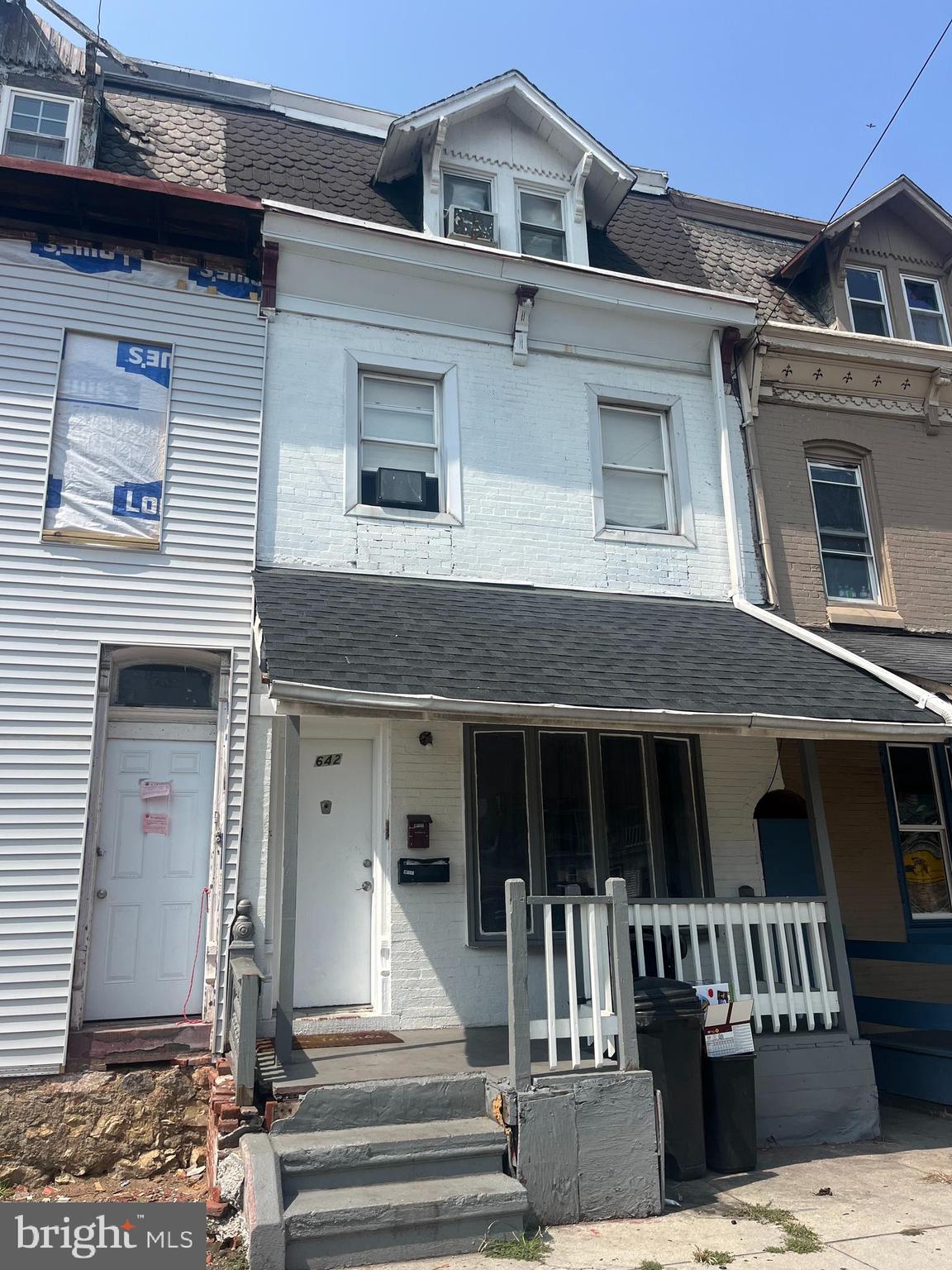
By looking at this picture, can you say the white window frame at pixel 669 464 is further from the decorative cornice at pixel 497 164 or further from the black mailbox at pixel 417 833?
the black mailbox at pixel 417 833

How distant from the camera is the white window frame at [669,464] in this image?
364 inches

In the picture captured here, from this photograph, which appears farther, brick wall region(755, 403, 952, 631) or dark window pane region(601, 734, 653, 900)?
brick wall region(755, 403, 952, 631)

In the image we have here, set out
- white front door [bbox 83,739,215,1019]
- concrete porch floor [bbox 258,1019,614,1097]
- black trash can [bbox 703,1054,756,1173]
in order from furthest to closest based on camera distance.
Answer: white front door [bbox 83,739,215,1019]
black trash can [bbox 703,1054,756,1173]
concrete porch floor [bbox 258,1019,614,1097]

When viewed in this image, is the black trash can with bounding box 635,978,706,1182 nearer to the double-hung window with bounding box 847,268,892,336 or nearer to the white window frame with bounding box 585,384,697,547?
the white window frame with bounding box 585,384,697,547

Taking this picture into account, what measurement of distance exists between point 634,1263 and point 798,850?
16.4ft

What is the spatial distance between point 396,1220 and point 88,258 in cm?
778

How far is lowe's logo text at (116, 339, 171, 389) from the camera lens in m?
8.05

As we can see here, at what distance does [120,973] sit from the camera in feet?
22.5

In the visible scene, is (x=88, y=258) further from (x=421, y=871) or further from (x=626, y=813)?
(x=626, y=813)

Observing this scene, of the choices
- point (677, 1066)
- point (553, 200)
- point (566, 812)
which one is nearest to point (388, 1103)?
point (677, 1066)

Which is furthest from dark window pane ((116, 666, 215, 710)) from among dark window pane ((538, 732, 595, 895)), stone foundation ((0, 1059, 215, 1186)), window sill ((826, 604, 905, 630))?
window sill ((826, 604, 905, 630))

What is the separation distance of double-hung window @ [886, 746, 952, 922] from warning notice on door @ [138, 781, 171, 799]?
6920mm

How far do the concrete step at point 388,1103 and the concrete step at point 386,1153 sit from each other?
5 cm

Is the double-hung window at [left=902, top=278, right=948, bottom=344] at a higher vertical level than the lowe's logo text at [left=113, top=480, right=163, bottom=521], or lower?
higher
